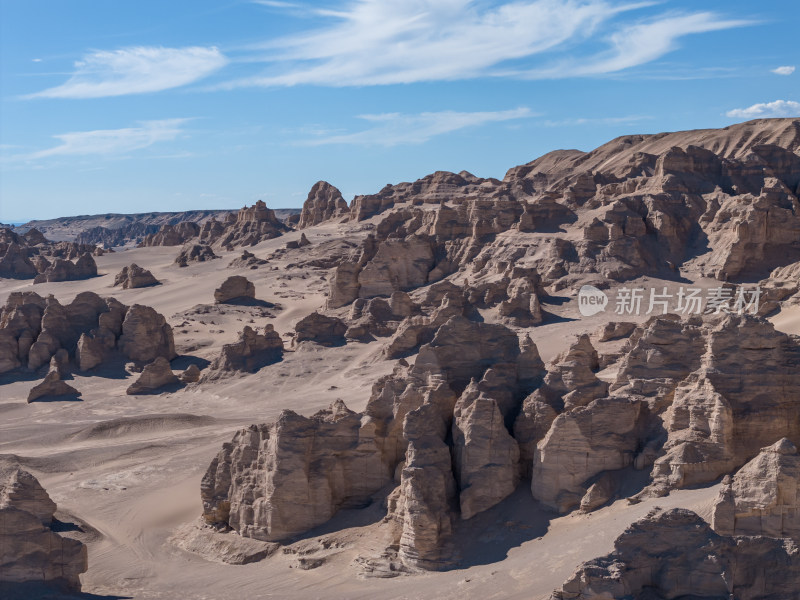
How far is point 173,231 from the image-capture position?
136 meters

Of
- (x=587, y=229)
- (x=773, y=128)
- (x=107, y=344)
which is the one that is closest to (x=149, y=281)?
(x=107, y=344)

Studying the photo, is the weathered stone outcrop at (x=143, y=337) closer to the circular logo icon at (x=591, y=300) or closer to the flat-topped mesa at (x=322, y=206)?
the circular logo icon at (x=591, y=300)

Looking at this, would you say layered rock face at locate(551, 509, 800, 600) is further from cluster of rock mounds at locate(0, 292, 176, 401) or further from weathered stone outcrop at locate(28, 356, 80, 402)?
cluster of rock mounds at locate(0, 292, 176, 401)

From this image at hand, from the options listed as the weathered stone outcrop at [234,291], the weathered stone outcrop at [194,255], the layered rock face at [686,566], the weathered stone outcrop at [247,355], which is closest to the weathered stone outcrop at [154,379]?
the weathered stone outcrop at [247,355]

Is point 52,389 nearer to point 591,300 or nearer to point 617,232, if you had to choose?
point 591,300

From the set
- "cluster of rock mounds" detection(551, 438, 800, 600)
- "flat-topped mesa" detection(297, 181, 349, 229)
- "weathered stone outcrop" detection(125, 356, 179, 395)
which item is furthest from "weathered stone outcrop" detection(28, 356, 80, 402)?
"flat-topped mesa" detection(297, 181, 349, 229)

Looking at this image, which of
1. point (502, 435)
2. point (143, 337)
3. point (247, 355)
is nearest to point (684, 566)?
point (502, 435)

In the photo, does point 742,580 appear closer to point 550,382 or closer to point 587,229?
point 550,382

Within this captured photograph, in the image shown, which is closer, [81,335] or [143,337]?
[81,335]

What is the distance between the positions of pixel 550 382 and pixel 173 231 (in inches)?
4588

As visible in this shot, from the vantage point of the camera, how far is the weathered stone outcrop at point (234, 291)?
70.7m

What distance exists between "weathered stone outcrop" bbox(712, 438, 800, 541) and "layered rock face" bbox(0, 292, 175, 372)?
1576 inches

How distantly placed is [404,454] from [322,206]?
10279 centimetres

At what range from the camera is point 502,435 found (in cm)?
2333
